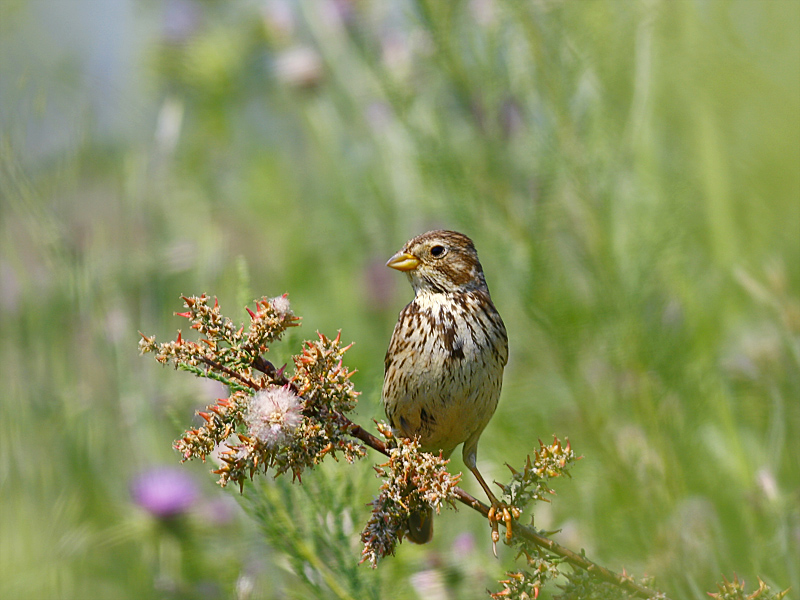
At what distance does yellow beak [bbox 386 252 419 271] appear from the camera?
245 centimetres

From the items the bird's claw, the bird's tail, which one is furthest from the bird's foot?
the bird's tail

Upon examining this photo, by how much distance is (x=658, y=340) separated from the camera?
2.99 m

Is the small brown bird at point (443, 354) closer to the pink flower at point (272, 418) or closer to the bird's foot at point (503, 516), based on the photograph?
the bird's foot at point (503, 516)

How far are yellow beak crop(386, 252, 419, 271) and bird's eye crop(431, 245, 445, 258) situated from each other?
0.05m

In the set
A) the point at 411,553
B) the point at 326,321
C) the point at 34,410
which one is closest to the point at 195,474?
the point at 34,410

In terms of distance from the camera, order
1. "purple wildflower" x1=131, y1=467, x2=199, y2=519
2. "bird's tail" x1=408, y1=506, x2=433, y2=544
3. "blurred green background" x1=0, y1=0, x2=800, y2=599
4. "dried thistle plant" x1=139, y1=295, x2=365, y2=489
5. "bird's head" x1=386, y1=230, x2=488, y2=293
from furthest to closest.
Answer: "purple wildflower" x1=131, y1=467, x2=199, y2=519 < "bird's head" x1=386, y1=230, x2=488, y2=293 < "bird's tail" x1=408, y1=506, x2=433, y2=544 < "blurred green background" x1=0, y1=0, x2=800, y2=599 < "dried thistle plant" x1=139, y1=295, x2=365, y2=489

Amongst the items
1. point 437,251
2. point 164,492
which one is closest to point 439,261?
point 437,251

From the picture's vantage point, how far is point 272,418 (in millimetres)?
1184

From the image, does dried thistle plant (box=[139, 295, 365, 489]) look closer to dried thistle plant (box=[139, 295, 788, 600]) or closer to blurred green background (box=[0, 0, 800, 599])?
dried thistle plant (box=[139, 295, 788, 600])

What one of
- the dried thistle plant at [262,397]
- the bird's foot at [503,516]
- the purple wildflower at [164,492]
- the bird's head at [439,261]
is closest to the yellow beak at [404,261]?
the bird's head at [439,261]

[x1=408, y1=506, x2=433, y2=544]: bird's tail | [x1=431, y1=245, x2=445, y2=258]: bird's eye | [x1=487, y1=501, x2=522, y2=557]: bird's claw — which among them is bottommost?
[x1=487, y1=501, x2=522, y2=557]: bird's claw

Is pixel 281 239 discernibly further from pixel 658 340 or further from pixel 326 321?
pixel 658 340

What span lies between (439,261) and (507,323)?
4.08 feet

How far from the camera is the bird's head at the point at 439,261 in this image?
2494 millimetres
